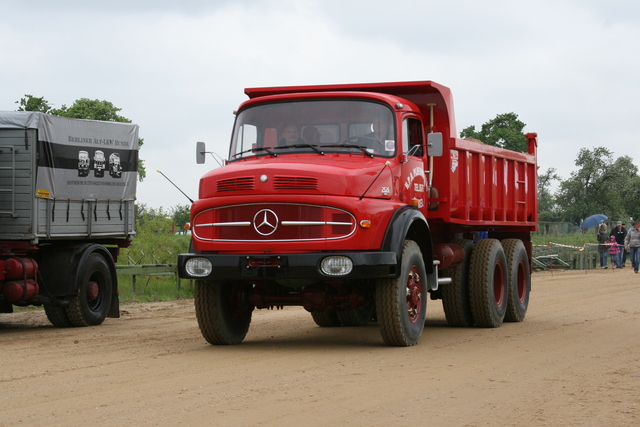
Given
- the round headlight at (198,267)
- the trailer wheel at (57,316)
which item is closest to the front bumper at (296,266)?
the round headlight at (198,267)

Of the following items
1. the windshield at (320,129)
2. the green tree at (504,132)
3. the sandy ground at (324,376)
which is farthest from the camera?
the green tree at (504,132)

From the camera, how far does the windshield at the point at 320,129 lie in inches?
452

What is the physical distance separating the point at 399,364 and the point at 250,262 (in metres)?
1.94

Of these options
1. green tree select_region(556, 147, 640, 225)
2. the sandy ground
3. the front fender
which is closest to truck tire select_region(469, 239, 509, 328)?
the sandy ground

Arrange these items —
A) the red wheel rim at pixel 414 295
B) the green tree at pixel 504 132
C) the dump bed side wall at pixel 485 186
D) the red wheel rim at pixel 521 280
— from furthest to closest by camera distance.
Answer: the green tree at pixel 504 132 < the red wheel rim at pixel 521 280 < the dump bed side wall at pixel 485 186 < the red wheel rim at pixel 414 295

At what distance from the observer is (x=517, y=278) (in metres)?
15.8

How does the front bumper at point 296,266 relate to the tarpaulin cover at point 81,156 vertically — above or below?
below

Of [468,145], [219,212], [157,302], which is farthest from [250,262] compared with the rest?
[157,302]

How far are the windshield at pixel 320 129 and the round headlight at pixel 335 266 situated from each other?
1452 millimetres

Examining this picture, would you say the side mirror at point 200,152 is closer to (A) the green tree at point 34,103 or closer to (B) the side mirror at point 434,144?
(B) the side mirror at point 434,144

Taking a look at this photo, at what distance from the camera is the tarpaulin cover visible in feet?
46.8

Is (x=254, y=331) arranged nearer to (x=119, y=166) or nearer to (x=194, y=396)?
(x=119, y=166)

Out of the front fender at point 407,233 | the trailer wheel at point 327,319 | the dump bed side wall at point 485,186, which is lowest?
the trailer wheel at point 327,319

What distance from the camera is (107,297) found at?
1576 centimetres
